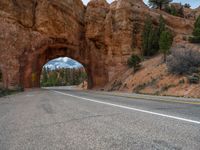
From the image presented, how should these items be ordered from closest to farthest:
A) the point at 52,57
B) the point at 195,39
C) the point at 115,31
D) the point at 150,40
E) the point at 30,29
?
the point at 195,39 < the point at 150,40 < the point at 30,29 < the point at 115,31 < the point at 52,57

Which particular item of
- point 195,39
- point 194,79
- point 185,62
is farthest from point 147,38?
point 194,79

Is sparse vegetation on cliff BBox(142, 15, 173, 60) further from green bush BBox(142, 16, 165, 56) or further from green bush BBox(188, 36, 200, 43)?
green bush BBox(188, 36, 200, 43)

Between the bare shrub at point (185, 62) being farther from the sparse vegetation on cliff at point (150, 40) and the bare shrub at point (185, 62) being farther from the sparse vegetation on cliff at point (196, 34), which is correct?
the sparse vegetation on cliff at point (150, 40)

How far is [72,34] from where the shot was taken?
4634 centimetres

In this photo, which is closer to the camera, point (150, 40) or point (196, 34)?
point (196, 34)

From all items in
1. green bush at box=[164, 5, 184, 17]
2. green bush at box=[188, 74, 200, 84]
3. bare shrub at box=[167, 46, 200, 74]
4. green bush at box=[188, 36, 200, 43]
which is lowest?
green bush at box=[188, 74, 200, 84]

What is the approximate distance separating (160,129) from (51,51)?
4598 centimetres

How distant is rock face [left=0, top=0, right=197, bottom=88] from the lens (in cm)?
4122

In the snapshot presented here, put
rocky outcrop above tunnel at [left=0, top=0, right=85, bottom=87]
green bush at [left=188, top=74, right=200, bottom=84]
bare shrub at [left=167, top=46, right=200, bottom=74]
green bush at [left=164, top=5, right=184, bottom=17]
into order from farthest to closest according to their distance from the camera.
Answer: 1. green bush at [left=164, top=5, right=184, bottom=17]
2. rocky outcrop above tunnel at [left=0, top=0, right=85, bottom=87]
3. bare shrub at [left=167, top=46, right=200, bottom=74]
4. green bush at [left=188, top=74, right=200, bottom=84]

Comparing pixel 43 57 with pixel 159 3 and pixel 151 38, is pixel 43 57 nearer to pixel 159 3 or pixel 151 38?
pixel 151 38

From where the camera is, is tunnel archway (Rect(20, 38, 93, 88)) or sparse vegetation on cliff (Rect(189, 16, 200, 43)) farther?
tunnel archway (Rect(20, 38, 93, 88))

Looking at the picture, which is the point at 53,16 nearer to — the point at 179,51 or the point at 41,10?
the point at 41,10

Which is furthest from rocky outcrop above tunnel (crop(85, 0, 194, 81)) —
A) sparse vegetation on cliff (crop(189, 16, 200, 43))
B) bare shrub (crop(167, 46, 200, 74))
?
bare shrub (crop(167, 46, 200, 74))

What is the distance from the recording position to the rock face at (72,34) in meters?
41.2
